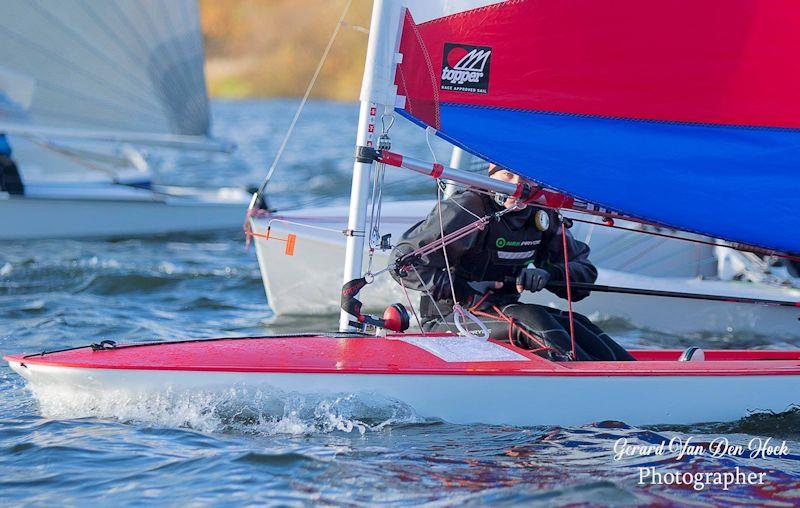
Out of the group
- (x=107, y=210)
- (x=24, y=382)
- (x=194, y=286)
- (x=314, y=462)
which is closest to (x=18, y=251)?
(x=107, y=210)

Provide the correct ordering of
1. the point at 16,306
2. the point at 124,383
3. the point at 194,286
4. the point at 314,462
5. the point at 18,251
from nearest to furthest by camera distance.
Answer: the point at 314,462, the point at 124,383, the point at 16,306, the point at 194,286, the point at 18,251

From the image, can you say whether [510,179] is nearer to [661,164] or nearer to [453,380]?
[661,164]

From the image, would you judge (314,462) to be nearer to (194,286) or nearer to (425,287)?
(425,287)

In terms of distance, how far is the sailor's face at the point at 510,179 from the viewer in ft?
14.2

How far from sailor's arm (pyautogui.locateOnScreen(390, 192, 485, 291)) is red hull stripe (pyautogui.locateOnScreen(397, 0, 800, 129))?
0.38m

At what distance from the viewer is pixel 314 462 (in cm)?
371

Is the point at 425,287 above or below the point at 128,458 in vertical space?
above

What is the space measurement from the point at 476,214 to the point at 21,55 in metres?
4.48

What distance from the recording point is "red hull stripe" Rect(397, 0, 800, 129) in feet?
13.6

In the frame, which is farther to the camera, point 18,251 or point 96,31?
point 18,251

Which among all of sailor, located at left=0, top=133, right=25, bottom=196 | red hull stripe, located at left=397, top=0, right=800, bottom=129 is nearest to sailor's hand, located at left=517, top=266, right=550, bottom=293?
red hull stripe, located at left=397, top=0, right=800, bottom=129

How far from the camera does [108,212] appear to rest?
29.7 feet

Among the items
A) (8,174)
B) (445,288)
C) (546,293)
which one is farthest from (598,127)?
(8,174)

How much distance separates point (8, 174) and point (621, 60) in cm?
564
